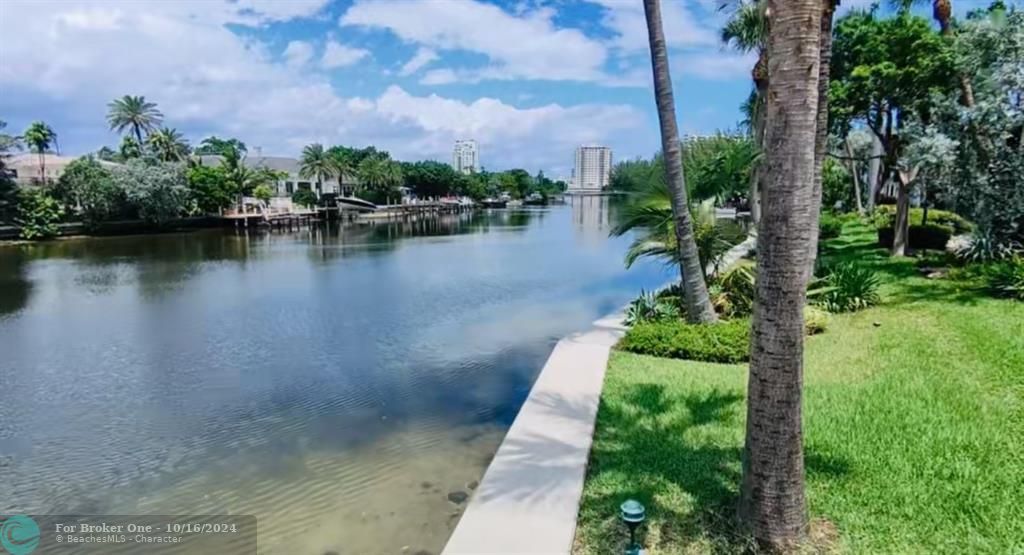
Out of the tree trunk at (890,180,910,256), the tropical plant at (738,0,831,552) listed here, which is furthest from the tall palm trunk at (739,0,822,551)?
the tree trunk at (890,180,910,256)

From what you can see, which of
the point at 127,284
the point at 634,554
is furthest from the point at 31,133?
the point at 634,554

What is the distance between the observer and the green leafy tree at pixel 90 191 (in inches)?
1741

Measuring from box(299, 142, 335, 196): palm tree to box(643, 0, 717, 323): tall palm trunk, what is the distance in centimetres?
7220

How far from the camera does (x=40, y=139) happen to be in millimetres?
56375

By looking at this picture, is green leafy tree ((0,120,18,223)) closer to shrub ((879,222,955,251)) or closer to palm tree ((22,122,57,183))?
palm tree ((22,122,57,183))

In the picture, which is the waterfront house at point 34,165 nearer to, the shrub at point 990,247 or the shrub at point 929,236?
the shrub at point 929,236

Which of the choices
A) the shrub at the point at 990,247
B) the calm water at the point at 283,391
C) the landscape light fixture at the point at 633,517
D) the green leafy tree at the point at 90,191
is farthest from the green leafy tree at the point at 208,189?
the landscape light fixture at the point at 633,517

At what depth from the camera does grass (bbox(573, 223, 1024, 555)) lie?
4.23 m

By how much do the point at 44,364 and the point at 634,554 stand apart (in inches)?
514

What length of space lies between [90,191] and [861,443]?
5242 centimetres

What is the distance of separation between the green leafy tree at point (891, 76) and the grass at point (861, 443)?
25.6 ft

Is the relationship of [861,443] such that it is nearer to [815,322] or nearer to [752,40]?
[815,322]

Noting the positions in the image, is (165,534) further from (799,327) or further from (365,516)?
(799,327)

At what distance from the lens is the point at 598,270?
24156mm
